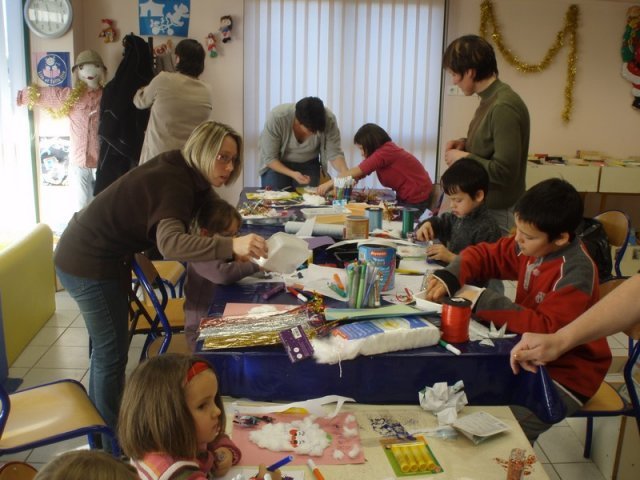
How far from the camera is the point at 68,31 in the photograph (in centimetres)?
502

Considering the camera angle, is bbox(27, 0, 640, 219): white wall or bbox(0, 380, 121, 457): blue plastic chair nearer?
bbox(0, 380, 121, 457): blue plastic chair

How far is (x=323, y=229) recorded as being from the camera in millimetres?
2713

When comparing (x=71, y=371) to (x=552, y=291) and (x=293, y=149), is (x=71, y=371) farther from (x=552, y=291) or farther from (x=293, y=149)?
(x=552, y=291)

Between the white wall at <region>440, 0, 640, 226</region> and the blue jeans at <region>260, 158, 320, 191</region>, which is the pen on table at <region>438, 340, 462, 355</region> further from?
the white wall at <region>440, 0, 640, 226</region>

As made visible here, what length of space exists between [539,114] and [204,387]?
5.36 metres

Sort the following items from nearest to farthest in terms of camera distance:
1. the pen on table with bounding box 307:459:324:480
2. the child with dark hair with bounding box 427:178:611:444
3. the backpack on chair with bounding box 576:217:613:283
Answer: the pen on table with bounding box 307:459:324:480, the child with dark hair with bounding box 427:178:611:444, the backpack on chair with bounding box 576:217:613:283

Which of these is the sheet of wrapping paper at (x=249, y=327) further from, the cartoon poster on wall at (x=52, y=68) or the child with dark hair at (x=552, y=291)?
the cartoon poster on wall at (x=52, y=68)

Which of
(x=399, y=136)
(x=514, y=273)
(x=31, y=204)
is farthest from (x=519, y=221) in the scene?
(x=31, y=204)

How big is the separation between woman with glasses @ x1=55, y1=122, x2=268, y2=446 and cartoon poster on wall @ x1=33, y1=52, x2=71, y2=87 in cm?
331

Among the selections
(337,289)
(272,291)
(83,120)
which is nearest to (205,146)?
(272,291)

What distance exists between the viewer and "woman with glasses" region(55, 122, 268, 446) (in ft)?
6.28

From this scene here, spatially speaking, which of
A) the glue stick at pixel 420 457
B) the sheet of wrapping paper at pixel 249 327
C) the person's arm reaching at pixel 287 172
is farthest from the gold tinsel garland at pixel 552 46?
the glue stick at pixel 420 457

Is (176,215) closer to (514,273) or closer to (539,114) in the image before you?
(514,273)

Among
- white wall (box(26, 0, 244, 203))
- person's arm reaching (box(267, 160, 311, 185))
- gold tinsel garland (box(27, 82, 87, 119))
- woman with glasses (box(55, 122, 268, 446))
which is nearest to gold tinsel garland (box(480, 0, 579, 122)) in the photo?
white wall (box(26, 0, 244, 203))
